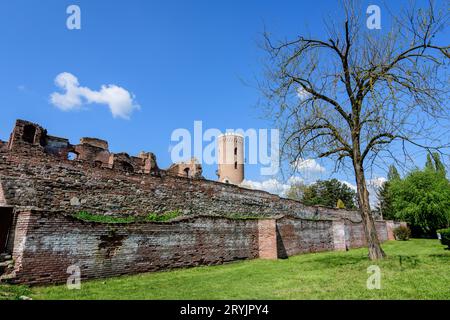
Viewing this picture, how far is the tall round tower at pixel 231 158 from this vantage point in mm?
44500

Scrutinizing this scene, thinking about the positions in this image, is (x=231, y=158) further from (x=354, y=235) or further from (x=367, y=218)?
(x=367, y=218)

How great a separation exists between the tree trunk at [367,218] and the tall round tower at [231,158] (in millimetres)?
32618

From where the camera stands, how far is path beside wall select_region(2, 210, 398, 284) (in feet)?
25.6

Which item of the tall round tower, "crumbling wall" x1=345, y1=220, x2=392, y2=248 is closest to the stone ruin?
"crumbling wall" x1=345, y1=220, x2=392, y2=248

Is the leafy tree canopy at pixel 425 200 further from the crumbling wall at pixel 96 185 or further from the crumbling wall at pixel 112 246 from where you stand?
the crumbling wall at pixel 112 246

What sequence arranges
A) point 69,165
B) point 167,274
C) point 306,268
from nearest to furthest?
point 167,274
point 306,268
point 69,165

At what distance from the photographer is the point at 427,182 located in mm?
31297

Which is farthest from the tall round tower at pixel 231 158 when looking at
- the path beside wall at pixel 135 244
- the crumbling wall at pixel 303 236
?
the path beside wall at pixel 135 244

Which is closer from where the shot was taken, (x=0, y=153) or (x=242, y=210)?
(x=0, y=153)

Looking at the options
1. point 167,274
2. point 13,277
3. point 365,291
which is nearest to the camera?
point 365,291

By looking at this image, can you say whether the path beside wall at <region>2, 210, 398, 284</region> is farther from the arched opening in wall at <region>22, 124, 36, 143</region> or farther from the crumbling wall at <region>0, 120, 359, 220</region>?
the arched opening in wall at <region>22, 124, 36, 143</region>
